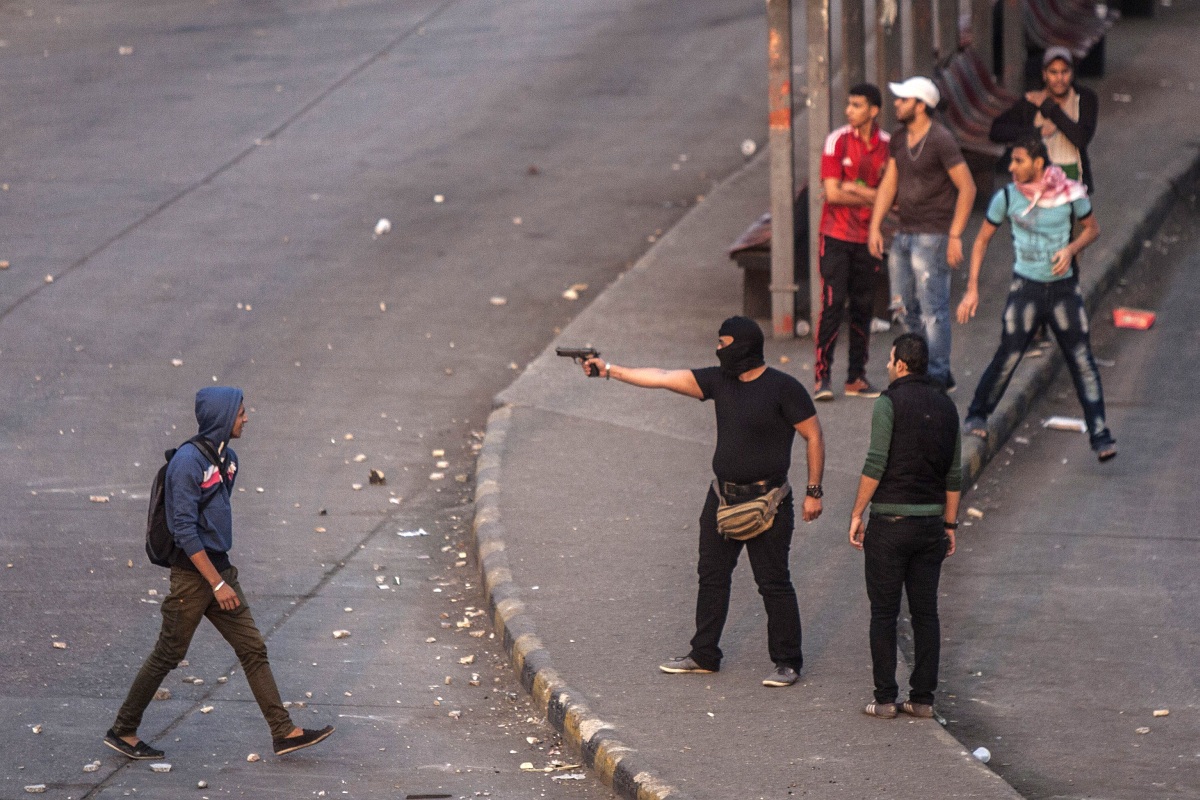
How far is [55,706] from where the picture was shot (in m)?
7.27

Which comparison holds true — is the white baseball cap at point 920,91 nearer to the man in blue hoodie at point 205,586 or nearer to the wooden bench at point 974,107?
the wooden bench at point 974,107

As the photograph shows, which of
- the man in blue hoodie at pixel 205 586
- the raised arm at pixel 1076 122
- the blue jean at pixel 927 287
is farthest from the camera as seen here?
the raised arm at pixel 1076 122

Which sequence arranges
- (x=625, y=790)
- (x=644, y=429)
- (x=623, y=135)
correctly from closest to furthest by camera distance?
(x=625, y=790) → (x=644, y=429) → (x=623, y=135)

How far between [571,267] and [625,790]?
7526 millimetres

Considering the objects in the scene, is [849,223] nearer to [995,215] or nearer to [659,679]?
[995,215]

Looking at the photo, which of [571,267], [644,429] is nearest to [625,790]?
[644,429]

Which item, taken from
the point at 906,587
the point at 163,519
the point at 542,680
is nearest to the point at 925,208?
the point at 906,587

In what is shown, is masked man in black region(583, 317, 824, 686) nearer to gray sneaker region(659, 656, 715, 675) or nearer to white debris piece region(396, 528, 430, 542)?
gray sneaker region(659, 656, 715, 675)

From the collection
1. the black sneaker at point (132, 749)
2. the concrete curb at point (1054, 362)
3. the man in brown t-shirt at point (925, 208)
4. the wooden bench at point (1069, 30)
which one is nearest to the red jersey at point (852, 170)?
the man in brown t-shirt at point (925, 208)

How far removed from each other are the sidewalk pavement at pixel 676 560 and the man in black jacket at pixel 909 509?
0.74 ft

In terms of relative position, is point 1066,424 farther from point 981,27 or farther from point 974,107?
point 981,27

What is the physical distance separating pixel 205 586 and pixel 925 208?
17.1 ft

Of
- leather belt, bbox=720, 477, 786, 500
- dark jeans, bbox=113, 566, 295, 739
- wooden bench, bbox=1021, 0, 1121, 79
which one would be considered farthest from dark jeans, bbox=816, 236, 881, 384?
wooden bench, bbox=1021, 0, 1121, 79

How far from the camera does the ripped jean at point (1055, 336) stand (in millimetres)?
9945
